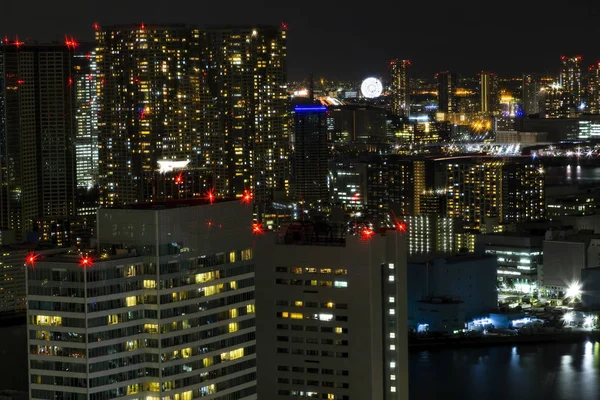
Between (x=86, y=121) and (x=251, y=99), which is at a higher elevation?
(x=251, y=99)

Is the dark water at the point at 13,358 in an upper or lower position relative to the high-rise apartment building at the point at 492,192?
lower

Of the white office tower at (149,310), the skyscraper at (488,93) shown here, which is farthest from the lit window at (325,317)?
the skyscraper at (488,93)

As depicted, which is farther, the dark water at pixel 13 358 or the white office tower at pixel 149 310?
the dark water at pixel 13 358

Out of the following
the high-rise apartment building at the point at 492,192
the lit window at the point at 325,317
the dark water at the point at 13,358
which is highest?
the high-rise apartment building at the point at 492,192

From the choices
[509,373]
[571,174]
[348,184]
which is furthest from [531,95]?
[509,373]

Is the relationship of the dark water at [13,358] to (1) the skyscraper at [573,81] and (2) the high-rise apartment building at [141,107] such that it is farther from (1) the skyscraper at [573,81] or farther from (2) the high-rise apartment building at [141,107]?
(1) the skyscraper at [573,81]

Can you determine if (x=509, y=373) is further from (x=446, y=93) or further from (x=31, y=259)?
(x=446, y=93)

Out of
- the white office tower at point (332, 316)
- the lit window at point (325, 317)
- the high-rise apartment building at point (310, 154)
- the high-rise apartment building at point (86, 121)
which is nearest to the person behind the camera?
the white office tower at point (332, 316)
